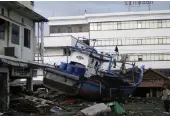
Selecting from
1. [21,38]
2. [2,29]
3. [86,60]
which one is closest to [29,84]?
[21,38]

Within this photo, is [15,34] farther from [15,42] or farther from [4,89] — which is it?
[4,89]

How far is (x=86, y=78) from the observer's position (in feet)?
79.0

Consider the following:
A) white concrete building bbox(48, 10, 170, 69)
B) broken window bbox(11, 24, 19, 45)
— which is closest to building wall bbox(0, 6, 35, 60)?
broken window bbox(11, 24, 19, 45)

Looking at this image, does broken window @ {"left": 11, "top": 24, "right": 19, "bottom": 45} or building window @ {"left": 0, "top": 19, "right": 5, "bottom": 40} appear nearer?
building window @ {"left": 0, "top": 19, "right": 5, "bottom": 40}

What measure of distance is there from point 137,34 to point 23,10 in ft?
104

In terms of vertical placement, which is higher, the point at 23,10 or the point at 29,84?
the point at 23,10

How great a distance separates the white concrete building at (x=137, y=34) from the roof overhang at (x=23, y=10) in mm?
27465

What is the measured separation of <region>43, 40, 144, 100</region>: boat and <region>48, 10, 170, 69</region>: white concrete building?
22.4 metres

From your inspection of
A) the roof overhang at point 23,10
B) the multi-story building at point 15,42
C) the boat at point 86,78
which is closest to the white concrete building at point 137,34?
the boat at point 86,78

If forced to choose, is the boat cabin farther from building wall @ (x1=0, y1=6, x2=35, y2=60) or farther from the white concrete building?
the white concrete building

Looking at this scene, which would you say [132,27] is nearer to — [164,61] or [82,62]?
[164,61]

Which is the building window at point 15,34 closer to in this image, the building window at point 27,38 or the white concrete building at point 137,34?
the building window at point 27,38

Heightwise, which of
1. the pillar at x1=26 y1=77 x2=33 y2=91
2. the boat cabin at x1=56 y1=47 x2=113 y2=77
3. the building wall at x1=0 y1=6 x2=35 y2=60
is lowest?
the pillar at x1=26 y1=77 x2=33 y2=91

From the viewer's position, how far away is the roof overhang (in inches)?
723
